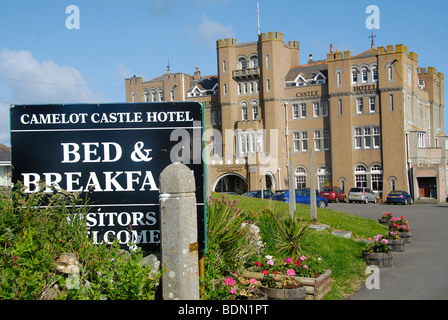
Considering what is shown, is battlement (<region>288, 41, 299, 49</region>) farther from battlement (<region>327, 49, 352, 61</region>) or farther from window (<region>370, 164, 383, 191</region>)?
window (<region>370, 164, 383, 191</region>)

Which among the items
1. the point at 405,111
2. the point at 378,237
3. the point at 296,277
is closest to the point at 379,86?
the point at 405,111

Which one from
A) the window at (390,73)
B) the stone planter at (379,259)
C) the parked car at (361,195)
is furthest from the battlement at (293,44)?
the stone planter at (379,259)

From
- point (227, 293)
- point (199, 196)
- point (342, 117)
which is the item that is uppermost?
point (342, 117)

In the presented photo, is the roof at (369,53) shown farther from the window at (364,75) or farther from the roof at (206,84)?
the roof at (206,84)

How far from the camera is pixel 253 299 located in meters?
7.00

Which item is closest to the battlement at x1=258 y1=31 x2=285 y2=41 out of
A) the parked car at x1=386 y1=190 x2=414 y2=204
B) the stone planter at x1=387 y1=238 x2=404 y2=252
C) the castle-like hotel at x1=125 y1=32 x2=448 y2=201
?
the castle-like hotel at x1=125 y1=32 x2=448 y2=201

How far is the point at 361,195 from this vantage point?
159 feet

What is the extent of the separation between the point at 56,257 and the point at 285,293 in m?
3.57

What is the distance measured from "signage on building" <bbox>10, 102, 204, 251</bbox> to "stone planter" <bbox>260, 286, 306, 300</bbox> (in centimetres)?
212

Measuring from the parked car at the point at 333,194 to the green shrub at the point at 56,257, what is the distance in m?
44.0

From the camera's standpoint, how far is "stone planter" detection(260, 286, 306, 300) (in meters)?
7.84

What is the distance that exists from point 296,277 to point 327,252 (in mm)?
4105

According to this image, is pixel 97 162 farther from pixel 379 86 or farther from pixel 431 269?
pixel 379 86

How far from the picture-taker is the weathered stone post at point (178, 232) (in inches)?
223
